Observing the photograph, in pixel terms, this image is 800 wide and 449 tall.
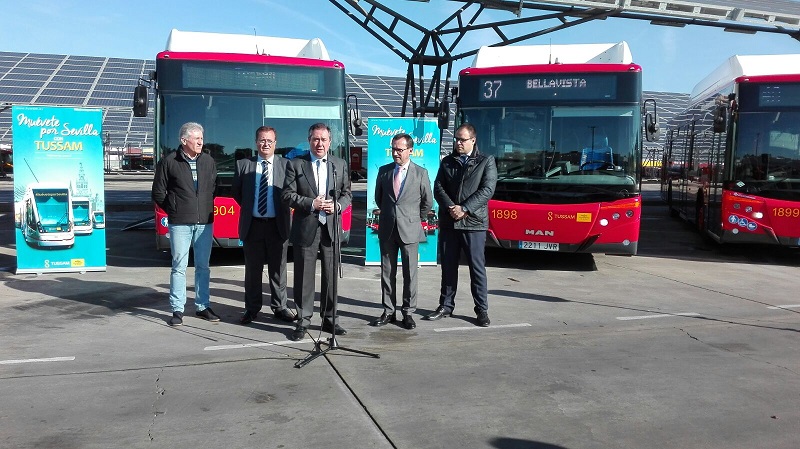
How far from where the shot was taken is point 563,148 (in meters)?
10.1

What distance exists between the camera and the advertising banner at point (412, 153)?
10.5 metres

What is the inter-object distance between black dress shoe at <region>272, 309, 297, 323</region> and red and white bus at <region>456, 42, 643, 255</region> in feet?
14.4

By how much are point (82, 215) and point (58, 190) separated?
0.47m

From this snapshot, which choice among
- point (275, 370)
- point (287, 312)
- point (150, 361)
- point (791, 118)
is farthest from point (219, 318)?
point (791, 118)

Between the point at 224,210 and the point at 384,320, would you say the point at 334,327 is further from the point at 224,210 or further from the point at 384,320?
the point at 224,210

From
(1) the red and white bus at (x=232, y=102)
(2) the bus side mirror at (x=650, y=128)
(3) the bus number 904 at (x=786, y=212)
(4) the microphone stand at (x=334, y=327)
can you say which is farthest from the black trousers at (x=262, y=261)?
(3) the bus number 904 at (x=786, y=212)

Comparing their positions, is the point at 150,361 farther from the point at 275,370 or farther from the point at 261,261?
the point at 261,261

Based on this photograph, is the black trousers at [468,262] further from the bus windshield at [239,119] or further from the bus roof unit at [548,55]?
the bus roof unit at [548,55]

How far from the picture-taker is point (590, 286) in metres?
9.36

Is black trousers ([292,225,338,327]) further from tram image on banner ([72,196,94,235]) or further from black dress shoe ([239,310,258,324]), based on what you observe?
tram image on banner ([72,196,94,235])

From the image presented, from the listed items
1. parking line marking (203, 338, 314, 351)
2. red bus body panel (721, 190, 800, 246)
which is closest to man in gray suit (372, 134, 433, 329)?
parking line marking (203, 338, 314, 351)

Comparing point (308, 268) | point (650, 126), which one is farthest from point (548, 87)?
point (308, 268)

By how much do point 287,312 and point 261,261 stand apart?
0.59 meters

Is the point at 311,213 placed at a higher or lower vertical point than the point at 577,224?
higher
